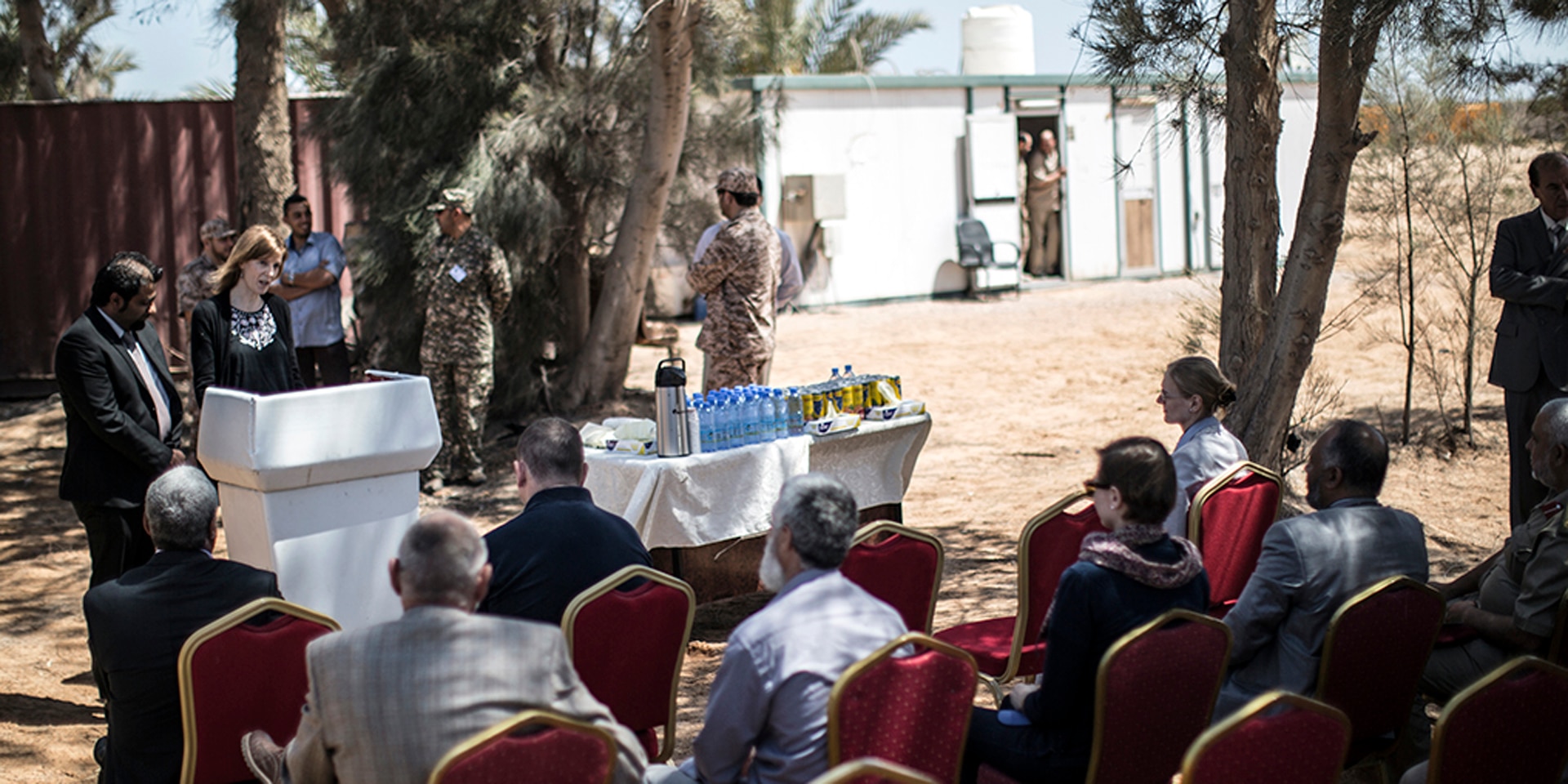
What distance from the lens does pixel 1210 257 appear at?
19.9 meters

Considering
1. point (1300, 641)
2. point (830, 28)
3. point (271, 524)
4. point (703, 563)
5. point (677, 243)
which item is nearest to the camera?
point (1300, 641)

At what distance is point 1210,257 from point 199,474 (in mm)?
18293

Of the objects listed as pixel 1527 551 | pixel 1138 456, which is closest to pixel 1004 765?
pixel 1138 456

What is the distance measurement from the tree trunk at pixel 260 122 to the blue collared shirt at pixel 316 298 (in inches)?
54.4

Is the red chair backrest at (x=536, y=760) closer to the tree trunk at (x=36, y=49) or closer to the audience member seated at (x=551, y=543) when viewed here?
the audience member seated at (x=551, y=543)

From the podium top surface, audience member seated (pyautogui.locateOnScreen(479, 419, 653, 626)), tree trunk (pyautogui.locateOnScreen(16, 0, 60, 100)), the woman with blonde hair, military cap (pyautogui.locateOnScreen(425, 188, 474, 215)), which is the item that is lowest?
audience member seated (pyautogui.locateOnScreen(479, 419, 653, 626))

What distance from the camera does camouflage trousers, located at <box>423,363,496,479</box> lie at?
8359 millimetres

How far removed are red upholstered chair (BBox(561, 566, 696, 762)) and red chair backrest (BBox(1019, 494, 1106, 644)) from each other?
1.08 metres

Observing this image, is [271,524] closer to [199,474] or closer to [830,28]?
[199,474]

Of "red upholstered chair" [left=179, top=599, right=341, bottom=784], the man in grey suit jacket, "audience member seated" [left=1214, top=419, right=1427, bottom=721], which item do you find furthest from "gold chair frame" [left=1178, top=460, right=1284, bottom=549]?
"red upholstered chair" [left=179, top=599, right=341, bottom=784]

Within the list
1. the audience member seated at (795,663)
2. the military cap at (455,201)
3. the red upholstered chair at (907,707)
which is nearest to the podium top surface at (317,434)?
the audience member seated at (795,663)

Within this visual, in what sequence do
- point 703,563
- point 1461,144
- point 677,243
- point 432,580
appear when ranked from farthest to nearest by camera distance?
1. point 677,243
2. point 1461,144
3. point 703,563
4. point 432,580

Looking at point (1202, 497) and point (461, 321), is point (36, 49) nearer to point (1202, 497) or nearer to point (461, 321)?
point (461, 321)

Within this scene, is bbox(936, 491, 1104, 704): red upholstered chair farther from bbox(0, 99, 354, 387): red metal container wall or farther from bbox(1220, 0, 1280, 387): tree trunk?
bbox(0, 99, 354, 387): red metal container wall
